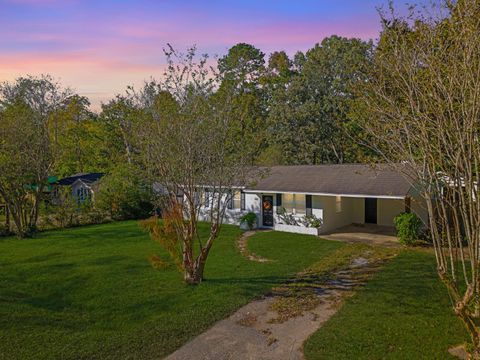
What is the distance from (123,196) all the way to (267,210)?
11171 mm

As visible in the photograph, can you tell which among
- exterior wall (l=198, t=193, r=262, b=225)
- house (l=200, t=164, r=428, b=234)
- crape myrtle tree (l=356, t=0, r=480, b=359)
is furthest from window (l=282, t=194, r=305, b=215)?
crape myrtle tree (l=356, t=0, r=480, b=359)

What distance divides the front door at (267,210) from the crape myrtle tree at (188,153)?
29.7 ft

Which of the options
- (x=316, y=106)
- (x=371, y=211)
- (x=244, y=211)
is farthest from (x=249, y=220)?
(x=316, y=106)

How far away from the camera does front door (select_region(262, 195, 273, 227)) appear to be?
72.3ft

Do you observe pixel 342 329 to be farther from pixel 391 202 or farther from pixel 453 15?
pixel 391 202

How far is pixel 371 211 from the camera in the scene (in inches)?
875

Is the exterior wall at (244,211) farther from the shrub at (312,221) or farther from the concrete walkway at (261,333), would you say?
the concrete walkway at (261,333)

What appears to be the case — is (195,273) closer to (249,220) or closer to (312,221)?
(312,221)

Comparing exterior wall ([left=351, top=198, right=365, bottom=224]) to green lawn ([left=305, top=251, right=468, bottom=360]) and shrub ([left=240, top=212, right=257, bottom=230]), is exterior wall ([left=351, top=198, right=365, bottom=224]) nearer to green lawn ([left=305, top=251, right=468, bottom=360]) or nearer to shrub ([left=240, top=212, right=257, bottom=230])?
shrub ([left=240, top=212, right=257, bottom=230])

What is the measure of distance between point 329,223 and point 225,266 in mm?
8665

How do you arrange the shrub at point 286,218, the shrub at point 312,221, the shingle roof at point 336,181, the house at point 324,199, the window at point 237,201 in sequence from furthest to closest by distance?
the window at point 237,201
the shrub at point 286,218
the shrub at point 312,221
the house at point 324,199
the shingle roof at point 336,181

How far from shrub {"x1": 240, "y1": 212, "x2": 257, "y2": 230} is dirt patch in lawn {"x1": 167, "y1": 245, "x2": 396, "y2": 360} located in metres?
8.38

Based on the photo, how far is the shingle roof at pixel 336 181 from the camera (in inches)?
706

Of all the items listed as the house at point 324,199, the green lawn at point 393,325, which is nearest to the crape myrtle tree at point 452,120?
the green lawn at point 393,325
